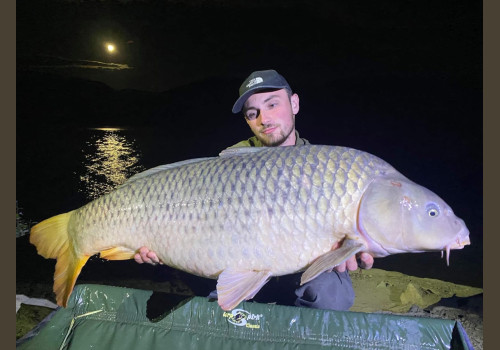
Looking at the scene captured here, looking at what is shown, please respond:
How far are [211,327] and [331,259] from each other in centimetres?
63

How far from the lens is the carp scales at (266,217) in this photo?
1.15 m

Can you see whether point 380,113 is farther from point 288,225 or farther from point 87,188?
point 288,225

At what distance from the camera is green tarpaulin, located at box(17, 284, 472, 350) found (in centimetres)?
125

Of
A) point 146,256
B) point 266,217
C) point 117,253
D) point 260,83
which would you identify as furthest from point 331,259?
point 260,83

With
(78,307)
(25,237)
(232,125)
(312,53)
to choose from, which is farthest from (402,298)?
(312,53)

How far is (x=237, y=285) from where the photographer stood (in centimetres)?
122

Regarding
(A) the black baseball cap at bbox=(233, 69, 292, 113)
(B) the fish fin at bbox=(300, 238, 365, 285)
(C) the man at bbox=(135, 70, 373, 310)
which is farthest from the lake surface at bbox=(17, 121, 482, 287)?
(B) the fish fin at bbox=(300, 238, 365, 285)

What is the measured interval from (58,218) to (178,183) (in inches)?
25.6

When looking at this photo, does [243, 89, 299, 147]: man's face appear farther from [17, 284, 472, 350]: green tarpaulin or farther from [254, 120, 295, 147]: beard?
[17, 284, 472, 350]: green tarpaulin

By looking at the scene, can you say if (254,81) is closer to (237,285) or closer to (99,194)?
(237,285)

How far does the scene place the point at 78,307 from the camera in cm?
152

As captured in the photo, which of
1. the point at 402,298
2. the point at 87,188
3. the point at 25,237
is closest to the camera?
the point at 402,298

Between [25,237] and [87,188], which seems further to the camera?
[87,188]

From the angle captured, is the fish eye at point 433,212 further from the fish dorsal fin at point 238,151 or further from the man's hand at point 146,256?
the man's hand at point 146,256
